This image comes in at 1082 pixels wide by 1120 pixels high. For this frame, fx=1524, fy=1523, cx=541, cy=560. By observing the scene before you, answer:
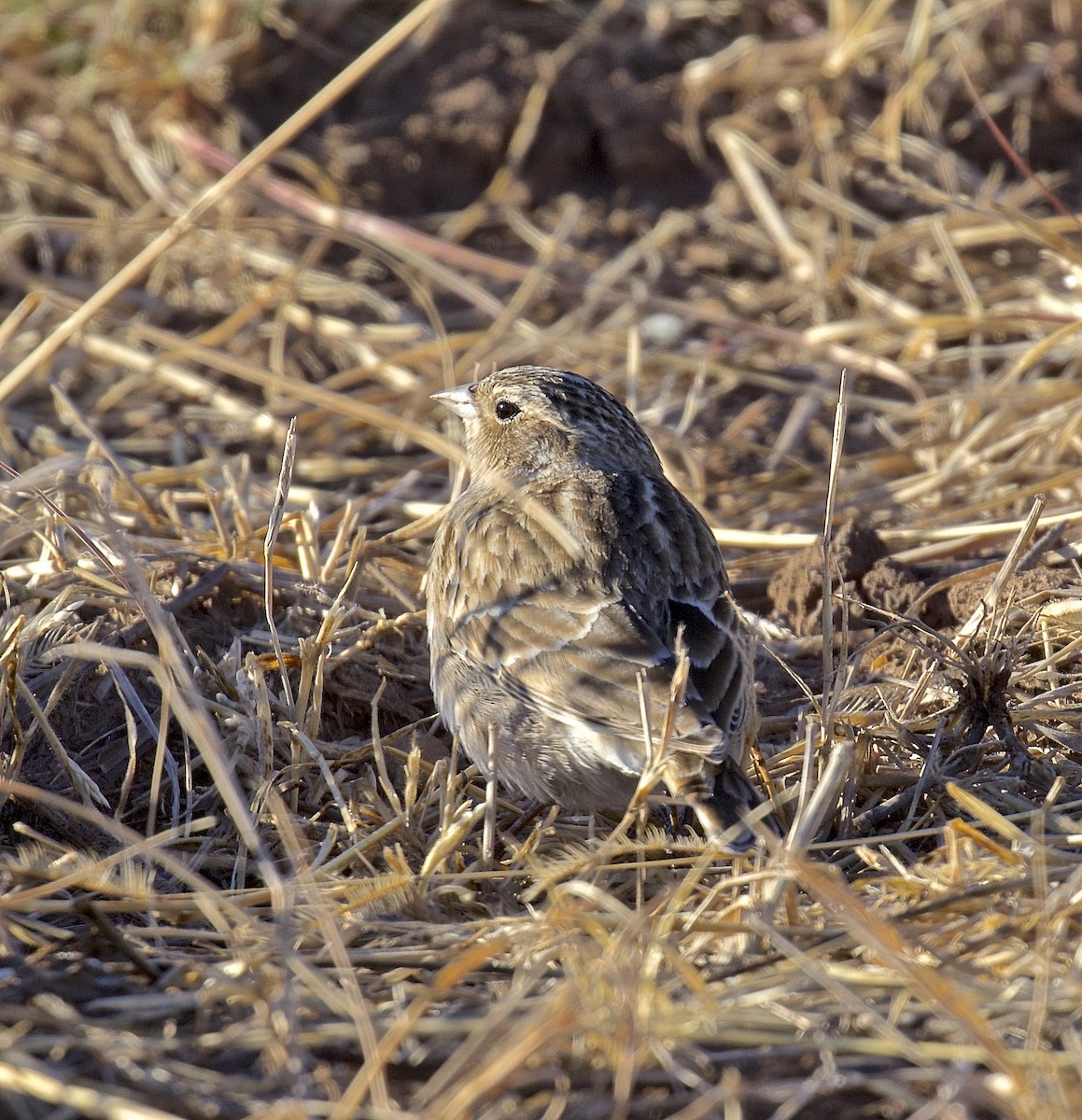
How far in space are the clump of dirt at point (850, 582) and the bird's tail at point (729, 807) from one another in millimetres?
1378

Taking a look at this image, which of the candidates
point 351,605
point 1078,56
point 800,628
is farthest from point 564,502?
point 1078,56

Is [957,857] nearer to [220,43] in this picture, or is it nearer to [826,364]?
[826,364]

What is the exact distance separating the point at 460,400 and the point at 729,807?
6.66 feet

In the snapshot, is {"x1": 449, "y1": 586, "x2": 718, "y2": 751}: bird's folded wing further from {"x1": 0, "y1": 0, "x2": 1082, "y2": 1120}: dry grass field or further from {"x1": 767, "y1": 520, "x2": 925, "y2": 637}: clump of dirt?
{"x1": 767, "y1": 520, "x2": 925, "y2": 637}: clump of dirt

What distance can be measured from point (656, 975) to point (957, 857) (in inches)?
31.2

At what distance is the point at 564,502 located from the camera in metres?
4.16

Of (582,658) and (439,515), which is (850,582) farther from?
(582,658)

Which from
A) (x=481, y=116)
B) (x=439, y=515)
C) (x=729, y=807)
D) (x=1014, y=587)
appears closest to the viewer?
(x=729, y=807)

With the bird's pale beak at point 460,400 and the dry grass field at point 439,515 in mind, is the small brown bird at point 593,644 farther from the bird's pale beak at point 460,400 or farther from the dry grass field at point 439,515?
the bird's pale beak at point 460,400

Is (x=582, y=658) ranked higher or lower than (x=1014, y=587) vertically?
higher

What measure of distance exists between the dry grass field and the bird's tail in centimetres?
11

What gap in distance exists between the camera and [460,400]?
4910 millimetres

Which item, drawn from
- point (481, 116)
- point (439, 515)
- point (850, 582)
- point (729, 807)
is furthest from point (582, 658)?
point (481, 116)

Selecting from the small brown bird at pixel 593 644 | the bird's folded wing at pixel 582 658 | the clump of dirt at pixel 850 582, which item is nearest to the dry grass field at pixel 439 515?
the clump of dirt at pixel 850 582
